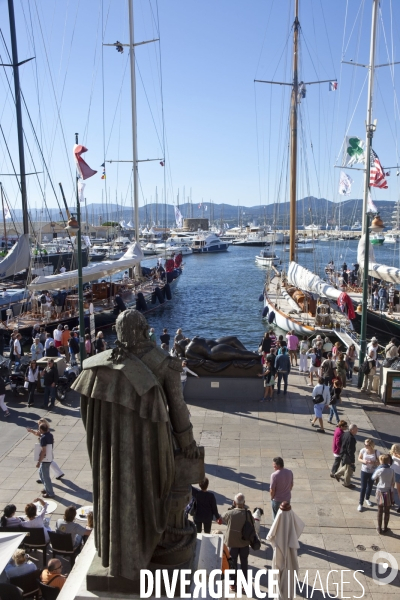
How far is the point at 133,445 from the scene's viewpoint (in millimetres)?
3781

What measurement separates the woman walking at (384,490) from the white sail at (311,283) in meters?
15.4

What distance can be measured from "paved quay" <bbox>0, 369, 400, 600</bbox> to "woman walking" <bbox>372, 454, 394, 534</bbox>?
0.23 m

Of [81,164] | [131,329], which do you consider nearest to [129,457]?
[131,329]

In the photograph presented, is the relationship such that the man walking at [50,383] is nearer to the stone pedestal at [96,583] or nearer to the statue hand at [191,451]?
the stone pedestal at [96,583]

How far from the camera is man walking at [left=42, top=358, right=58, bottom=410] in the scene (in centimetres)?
1329

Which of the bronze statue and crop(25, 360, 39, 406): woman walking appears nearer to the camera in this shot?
the bronze statue

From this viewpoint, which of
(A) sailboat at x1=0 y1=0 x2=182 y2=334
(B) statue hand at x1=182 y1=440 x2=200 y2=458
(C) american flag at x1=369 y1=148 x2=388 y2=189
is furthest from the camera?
(A) sailboat at x1=0 y1=0 x2=182 y2=334

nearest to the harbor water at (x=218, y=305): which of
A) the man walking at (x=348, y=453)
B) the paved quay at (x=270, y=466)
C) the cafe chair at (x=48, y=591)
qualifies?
the paved quay at (x=270, y=466)

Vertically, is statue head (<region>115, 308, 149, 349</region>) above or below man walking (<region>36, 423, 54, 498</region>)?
above

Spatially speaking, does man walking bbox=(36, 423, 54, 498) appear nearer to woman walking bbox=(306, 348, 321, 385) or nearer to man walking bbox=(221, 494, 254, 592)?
man walking bbox=(221, 494, 254, 592)

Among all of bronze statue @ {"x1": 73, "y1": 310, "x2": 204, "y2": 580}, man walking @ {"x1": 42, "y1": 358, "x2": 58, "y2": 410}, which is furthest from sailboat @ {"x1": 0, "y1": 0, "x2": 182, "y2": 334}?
bronze statue @ {"x1": 73, "y1": 310, "x2": 204, "y2": 580}

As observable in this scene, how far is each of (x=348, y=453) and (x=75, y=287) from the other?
77.3ft

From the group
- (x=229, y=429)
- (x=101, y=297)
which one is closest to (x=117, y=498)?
(x=229, y=429)

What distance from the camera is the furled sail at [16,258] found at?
23734 mm
